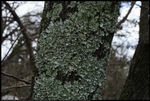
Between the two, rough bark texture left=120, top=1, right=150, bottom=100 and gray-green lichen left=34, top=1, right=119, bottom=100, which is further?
rough bark texture left=120, top=1, right=150, bottom=100

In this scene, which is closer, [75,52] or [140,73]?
[75,52]

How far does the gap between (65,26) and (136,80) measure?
14.4ft

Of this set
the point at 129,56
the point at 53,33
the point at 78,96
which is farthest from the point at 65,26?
the point at 129,56

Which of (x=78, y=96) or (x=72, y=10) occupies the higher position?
(x=72, y=10)

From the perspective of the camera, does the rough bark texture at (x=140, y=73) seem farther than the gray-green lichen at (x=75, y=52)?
Yes

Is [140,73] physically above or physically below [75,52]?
below

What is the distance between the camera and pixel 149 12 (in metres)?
6.16

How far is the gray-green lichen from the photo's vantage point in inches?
68.8

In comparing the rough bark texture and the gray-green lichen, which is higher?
the gray-green lichen

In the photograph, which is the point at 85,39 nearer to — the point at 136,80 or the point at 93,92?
the point at 93,92

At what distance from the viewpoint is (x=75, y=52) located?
1.75 metres

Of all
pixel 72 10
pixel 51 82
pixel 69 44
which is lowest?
pixel 51 82

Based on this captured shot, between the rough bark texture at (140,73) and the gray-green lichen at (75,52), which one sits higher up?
the gray-green lichen at (75,52)

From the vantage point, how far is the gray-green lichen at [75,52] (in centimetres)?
175
